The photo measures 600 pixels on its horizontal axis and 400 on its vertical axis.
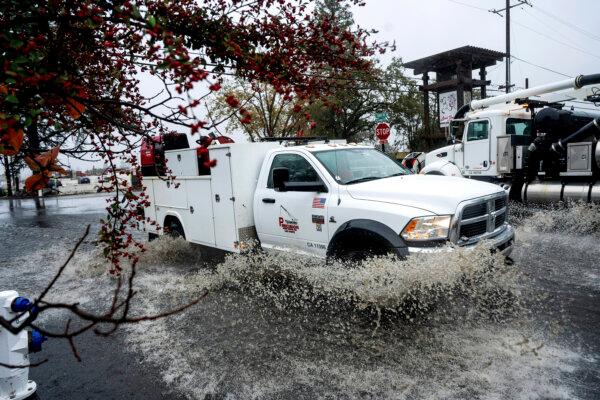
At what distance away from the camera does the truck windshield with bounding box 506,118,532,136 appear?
38.4 ft

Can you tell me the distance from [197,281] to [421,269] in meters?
3.74

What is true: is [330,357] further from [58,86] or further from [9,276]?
[9,276]

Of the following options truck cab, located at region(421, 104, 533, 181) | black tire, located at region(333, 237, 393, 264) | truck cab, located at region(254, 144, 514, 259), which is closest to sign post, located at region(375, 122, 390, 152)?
truck cab, located at region(421, 104, 533, 181)

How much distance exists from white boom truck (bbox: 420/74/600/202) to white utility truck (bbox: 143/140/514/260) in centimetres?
581

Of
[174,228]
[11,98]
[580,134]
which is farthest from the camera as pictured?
[580,134]

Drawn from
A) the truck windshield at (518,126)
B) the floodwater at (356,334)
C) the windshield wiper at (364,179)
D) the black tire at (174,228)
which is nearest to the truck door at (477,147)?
the truck windshield at (518,126)

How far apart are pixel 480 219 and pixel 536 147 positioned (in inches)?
287

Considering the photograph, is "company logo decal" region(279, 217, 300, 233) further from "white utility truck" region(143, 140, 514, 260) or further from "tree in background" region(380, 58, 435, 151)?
"tree in background" region(380, 58, 435, 151)

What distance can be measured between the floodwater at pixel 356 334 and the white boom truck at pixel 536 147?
4.02m

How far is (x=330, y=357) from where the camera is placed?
13.4 ft

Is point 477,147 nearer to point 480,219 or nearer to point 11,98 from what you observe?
point 480,219

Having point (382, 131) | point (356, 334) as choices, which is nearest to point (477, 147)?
point (382, 131)

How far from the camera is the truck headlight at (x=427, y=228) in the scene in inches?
183

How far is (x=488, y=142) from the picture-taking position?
1177 centimetres
